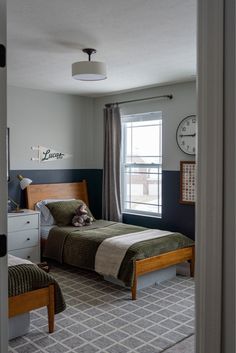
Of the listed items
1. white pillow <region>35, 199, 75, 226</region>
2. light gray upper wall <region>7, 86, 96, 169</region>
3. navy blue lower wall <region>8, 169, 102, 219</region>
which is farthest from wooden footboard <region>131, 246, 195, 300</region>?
light gray upper wall <region>7, 86, 96, 169</region>

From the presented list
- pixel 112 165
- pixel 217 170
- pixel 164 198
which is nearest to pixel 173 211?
pixel 164 198

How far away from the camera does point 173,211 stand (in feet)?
16.1

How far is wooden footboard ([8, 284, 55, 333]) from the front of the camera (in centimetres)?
264

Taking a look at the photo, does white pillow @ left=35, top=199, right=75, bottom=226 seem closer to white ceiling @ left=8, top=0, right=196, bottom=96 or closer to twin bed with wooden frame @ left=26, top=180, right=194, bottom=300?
twin bed with wooden frame @ left=26, top=180, right=194, bottom=300

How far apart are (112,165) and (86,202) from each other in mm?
790

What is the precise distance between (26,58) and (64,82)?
43.6 inches

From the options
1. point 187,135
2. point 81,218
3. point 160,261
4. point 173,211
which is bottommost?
point 160,261

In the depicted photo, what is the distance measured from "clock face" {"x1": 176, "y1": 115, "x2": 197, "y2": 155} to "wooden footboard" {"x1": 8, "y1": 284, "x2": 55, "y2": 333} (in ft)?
8.57

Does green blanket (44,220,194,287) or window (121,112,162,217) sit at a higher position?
window (121,112,162,217)

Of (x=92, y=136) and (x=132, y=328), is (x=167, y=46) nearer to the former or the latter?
(x=132, y=328)

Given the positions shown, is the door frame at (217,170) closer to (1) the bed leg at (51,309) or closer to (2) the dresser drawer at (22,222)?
(1) the bed leg at (51,309)

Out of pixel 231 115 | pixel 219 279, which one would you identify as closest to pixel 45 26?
pixel 231 115

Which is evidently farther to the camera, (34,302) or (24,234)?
(24,234)

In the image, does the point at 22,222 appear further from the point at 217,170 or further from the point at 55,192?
the point at 217,170
